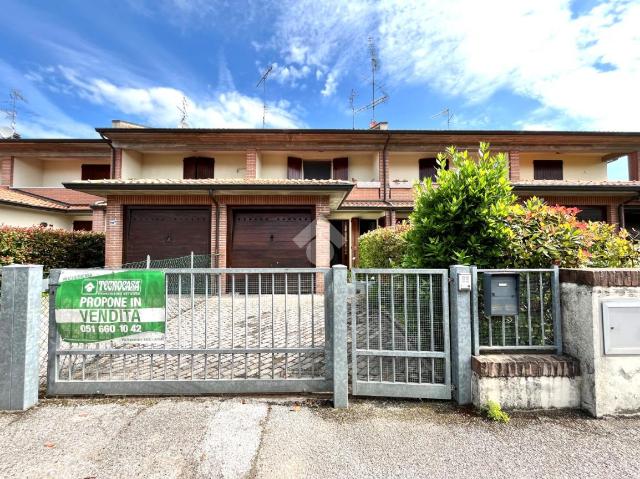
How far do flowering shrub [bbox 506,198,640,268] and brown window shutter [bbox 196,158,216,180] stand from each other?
1381 centimetres

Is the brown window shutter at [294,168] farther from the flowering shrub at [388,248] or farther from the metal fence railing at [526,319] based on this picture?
the metal fence railing at [526,319]

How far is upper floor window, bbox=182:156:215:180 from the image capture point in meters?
14.7

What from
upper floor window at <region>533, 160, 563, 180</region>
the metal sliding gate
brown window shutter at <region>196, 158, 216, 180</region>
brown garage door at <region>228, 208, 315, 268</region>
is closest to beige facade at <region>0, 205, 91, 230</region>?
brown window shutter at <region>196, 158, 216, 180</region>

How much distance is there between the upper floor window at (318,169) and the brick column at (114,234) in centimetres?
737

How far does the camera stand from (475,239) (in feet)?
11.8

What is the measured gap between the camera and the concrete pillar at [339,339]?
3061 mm

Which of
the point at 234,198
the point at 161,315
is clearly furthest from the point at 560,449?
the point at 234,198

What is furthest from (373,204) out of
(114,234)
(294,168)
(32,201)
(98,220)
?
(32,201)

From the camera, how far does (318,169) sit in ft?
50.8

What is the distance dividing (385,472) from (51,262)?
14.0 m

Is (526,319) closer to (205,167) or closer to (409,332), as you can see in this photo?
(409,332)

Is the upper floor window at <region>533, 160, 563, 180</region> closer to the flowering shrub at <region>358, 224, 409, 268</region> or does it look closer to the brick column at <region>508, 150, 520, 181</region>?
the brick column at <region>508, 150, 520, 181</region>

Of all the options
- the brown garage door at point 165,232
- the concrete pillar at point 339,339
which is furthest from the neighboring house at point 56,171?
the concrete pillar at point 339,339

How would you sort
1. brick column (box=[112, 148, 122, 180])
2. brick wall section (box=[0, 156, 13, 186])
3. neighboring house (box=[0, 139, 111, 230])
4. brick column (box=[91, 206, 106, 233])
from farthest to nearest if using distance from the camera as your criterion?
1. brick wall section (box=[0, 156, 13, 186])
2. neighboring house (box=[0, 139, 111, 230])
3. brick column (box=[91, 206, 106, 233])
4. brick column (box=[112, 148, 122, 180])
